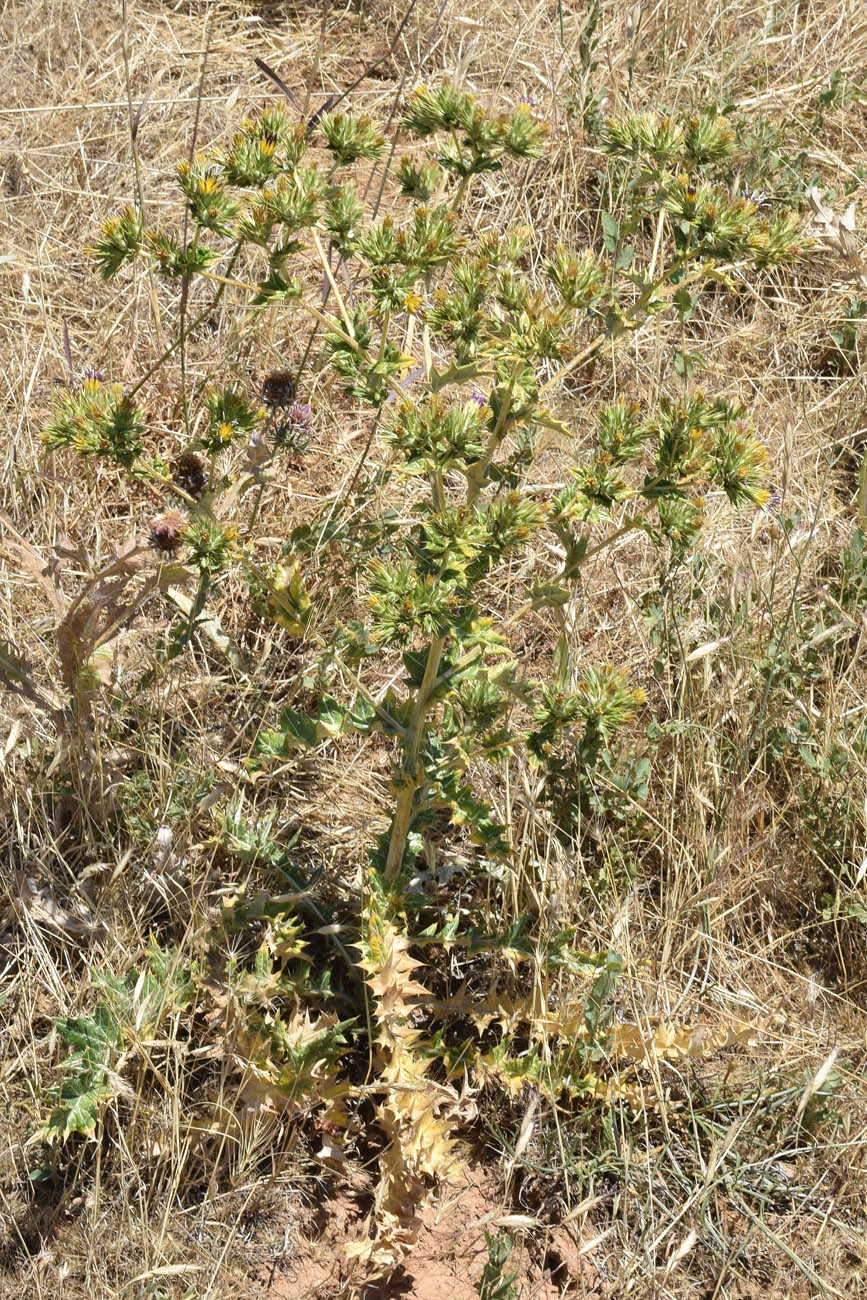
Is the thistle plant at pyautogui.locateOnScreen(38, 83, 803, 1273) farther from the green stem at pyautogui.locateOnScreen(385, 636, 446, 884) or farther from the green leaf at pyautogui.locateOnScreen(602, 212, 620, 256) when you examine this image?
the green leaf at pyautogui.locateOnScreen(602, 212, 620, 256)

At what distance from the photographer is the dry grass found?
2.33 m

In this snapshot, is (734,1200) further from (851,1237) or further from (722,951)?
(722,951)

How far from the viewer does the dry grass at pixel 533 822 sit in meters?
2.33

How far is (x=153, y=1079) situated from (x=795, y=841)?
144cm

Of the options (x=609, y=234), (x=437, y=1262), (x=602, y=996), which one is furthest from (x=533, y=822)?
(x=609, y=234)

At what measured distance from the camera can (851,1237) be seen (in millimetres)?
2377

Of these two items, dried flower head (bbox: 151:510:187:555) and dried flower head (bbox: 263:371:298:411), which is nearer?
dried flower head (bbox: 151:510:187:555)

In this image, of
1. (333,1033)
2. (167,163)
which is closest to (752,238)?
(333,1033)

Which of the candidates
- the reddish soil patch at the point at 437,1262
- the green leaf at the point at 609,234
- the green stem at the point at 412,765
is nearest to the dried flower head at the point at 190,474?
the green stem at the point at 412,765

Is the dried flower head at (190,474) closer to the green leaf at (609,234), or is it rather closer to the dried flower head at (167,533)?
the dried flower head at (167,533)

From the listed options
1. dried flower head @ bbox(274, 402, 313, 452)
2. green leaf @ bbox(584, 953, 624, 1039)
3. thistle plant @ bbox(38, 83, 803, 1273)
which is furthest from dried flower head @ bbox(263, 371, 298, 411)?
green leaf @ bbox(584, 953, 624, 1039)

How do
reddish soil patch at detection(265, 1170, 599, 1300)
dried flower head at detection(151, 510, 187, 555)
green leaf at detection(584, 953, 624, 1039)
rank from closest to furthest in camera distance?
reddish soil patch at detection(265, 1170, 599, 1300) → green leaf at detection(584, 953, 624, 1039) → dried flower head at detection(151, 510, 187, 555)

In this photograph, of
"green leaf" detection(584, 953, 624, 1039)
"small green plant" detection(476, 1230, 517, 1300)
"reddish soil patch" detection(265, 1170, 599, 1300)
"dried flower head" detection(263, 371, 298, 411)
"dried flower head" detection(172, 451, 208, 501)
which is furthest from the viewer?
"dried flower head" detection(263, 371, 298, 411)

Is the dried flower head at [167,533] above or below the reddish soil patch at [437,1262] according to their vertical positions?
above
